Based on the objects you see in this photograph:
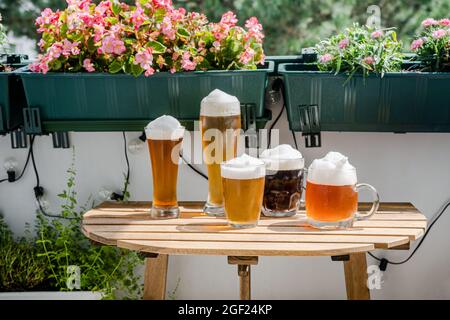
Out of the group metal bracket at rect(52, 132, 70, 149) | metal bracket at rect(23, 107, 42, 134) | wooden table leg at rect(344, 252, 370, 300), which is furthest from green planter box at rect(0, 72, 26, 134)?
wooden table leg at rect(344, 252, 370, 300)

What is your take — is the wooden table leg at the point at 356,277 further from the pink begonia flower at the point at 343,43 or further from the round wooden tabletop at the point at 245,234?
the pink begonia flower at the point at 343,43

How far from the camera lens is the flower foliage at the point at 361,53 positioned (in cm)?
192

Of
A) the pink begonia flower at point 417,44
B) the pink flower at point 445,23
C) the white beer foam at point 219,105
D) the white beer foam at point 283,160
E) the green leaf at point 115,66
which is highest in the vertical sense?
the pink flower at point 445,23

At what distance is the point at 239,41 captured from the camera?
6.44 feet

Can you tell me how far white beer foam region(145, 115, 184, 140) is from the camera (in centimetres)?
173

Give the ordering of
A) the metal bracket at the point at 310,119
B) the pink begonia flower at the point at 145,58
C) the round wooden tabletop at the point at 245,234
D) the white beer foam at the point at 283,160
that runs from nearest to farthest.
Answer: the round wooden tabletop at the point at 245,234 < the white beer foam at the point at 283,160 < the pink begonia flower at the point at 145,58 < the metal bracket at the point at 310,119

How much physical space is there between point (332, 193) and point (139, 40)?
2.29 ft

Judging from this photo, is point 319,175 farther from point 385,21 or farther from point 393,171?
point 385,21

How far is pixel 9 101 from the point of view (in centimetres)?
202

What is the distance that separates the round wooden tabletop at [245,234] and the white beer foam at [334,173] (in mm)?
118

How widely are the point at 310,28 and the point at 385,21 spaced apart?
78cm

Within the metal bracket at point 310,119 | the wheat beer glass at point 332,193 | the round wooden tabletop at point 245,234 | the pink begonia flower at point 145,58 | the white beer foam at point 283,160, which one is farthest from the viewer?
the metal bracket at point 310,119

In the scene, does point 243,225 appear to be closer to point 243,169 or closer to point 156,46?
point 243,169

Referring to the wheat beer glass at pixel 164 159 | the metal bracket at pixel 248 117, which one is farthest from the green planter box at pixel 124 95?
the wheat beer glass at pixel 164 159
